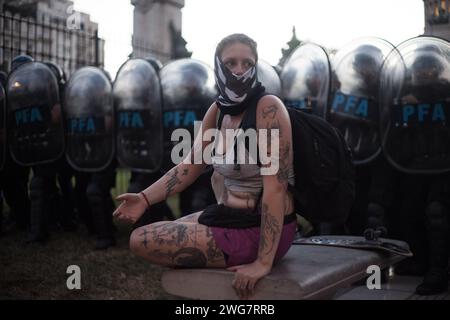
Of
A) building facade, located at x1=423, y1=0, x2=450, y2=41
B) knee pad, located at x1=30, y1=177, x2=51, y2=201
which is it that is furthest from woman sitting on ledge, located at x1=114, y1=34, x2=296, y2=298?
building facade, located at x1=423, y1=0, x2=450, y2=41

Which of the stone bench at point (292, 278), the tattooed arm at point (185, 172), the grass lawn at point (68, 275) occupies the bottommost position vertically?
Result: the grass lawn at point (68, 275)

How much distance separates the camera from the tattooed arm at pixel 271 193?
6.66 ft

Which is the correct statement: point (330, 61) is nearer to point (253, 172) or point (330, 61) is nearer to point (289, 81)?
point (289, 81)

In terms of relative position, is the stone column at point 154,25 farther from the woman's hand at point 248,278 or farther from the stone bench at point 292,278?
the woman's hand at point 248,278

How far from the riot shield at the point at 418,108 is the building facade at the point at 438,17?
297 cm

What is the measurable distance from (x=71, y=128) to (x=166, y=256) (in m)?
4.28

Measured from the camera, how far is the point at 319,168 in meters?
2.26

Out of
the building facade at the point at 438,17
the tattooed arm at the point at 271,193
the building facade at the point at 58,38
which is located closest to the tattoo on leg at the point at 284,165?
the tattooed arm at the point at 271,193

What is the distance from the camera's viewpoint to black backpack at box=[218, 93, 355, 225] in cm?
227

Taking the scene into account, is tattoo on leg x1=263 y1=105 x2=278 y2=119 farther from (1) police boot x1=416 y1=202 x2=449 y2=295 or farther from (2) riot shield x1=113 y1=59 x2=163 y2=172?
(2) riot shield x1=113 y1=59 x2=163 y2=172

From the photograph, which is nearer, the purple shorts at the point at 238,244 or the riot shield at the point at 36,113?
the purple shorts at the point at 238,244

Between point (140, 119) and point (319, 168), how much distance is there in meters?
3.69

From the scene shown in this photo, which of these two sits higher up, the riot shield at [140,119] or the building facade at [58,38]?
the building facade at [58,38]

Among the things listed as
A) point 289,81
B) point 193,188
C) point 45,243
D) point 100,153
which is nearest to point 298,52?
point 289,81
